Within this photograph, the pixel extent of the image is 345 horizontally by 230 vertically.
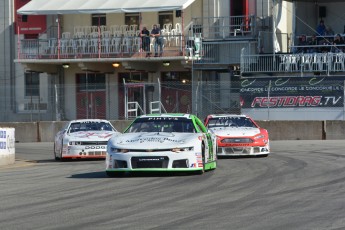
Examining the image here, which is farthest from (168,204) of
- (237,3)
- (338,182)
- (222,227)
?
(237,3)

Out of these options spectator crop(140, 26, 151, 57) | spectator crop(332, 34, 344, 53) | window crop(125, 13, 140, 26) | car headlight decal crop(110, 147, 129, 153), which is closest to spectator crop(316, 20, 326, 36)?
spectator crop(332, 34, 344, 53)

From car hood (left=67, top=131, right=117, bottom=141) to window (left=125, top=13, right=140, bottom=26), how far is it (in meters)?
22.8

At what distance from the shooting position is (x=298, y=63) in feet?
131

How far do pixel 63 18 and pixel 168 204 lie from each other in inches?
1458

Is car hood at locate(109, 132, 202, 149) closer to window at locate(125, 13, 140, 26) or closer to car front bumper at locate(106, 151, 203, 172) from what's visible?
car front bumper at locate(106, 151, 203, 172)

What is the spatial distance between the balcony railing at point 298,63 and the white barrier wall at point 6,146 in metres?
18.2

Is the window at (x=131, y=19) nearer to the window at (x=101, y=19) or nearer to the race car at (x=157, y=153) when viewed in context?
the window at (x=101, y=19)

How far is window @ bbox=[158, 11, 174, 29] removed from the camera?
154ft

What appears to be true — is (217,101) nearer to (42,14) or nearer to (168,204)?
(42,14)

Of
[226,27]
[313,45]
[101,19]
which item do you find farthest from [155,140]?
[101,19]

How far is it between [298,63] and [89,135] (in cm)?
1710

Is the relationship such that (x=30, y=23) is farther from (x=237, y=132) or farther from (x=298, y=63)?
(x=237, y=132)

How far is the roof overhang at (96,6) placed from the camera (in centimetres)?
4372

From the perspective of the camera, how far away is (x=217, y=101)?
125 feet
